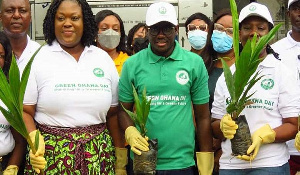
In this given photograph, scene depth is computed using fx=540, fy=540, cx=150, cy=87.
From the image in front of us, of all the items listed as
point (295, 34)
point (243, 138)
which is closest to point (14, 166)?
point (243, 138)

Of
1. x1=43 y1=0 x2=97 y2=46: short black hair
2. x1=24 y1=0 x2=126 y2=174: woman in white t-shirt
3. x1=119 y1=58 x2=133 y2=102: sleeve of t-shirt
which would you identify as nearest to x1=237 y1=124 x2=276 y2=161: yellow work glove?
x1=119 y1=58 x2=133 y2=102: sleeve of t-shirt

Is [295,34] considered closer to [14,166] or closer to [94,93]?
[94,93]

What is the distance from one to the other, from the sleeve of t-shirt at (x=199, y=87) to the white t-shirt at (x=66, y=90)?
68 centimetres

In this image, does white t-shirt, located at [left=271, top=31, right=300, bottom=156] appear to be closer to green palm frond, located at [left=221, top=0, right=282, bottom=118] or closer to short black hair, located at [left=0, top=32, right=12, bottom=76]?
green palm frond, located at [left=221, top=0, right=282, bottom=118]

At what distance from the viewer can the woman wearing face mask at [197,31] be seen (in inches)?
223

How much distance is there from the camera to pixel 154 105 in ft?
14.0

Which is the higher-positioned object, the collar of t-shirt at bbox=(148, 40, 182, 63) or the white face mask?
the white face mask

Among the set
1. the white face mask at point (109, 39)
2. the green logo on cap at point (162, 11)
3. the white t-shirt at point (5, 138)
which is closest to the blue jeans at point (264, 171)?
the green logo on cap at point (162, 11)

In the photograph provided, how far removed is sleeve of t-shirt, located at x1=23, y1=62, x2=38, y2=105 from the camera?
4156 mm

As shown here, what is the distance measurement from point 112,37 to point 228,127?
2.24 meters

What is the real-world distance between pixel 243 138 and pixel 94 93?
1.19m

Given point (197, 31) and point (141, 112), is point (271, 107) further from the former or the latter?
point (197, 31)

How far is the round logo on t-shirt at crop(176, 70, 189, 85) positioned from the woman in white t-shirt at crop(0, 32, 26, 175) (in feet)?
4.46

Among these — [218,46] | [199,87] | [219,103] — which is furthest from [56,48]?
[218,46]
